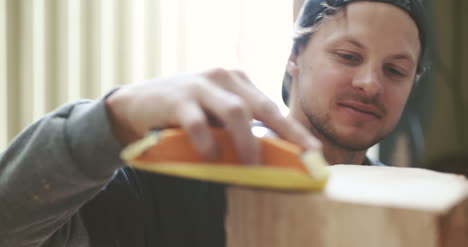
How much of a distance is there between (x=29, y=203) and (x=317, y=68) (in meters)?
0.58

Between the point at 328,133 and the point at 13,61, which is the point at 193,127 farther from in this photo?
the point at 13,61

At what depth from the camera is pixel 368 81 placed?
2.31ft

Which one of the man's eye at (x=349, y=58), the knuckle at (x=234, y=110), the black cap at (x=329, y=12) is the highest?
the black cap at (x=329, y=12)

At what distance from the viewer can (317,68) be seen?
31.1 inches

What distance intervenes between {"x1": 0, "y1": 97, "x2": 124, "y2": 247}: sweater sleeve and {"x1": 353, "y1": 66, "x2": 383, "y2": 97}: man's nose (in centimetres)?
49

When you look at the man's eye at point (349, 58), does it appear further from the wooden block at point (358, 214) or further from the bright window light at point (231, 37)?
the bright window light at point (231, 37)

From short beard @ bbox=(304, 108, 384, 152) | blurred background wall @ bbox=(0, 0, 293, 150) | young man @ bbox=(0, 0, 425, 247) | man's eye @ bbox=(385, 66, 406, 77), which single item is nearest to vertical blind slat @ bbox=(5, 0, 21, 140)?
blurred background wall @ bbox=(0, 0, 293, 150)

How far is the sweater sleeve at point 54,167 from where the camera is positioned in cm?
35

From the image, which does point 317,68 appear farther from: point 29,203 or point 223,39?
point 223,39

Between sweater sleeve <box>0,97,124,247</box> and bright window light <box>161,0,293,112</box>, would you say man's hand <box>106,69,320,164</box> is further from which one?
bright window light <box>161,0,293,112</box>

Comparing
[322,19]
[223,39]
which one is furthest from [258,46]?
[322,19]

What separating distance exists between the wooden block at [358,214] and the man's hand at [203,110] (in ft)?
0.17

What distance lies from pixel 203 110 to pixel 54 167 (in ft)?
0.51

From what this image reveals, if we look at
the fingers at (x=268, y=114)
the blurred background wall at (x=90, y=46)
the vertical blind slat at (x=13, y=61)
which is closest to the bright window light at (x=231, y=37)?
the blurred background wall at (x=90, y=46)
